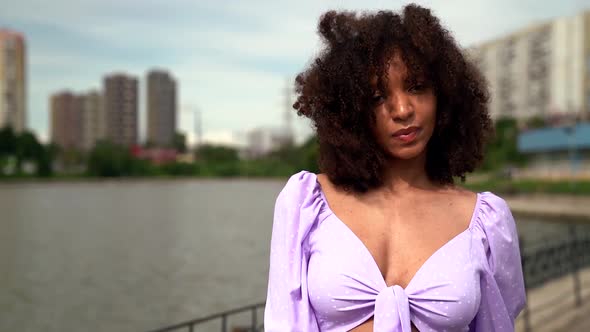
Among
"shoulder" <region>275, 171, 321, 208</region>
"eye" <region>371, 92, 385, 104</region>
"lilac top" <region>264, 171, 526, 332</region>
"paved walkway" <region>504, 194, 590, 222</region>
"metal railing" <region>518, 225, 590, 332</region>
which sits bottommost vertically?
"paved walkway" <region>504, 194, 590, 222</region>

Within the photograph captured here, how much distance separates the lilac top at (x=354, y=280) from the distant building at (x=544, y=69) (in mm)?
53648

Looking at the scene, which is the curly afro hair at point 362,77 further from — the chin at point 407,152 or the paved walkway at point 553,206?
the paved walkway at point 553,206

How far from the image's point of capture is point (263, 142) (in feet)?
536

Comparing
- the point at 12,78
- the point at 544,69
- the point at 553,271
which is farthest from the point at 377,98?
the point at 12,78

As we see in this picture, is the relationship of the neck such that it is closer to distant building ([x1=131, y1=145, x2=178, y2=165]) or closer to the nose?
the nose

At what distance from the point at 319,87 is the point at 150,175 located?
314 feet

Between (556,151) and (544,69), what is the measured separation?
18821 millimetres

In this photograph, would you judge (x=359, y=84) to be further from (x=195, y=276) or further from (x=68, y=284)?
(x=68, y=284)

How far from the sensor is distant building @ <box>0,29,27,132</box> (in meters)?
106

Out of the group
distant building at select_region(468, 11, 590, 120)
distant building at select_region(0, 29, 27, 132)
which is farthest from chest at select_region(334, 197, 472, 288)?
distant building at select_region(0, 29, 27, 132)

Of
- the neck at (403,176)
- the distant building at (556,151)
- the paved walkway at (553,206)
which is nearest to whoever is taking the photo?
the neck at (403,176)

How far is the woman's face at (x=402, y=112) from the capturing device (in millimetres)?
1487

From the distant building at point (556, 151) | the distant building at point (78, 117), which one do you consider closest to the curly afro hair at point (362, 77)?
the distant building at point (556, 151)

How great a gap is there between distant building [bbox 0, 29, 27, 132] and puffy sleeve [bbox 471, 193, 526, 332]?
114685 mm
